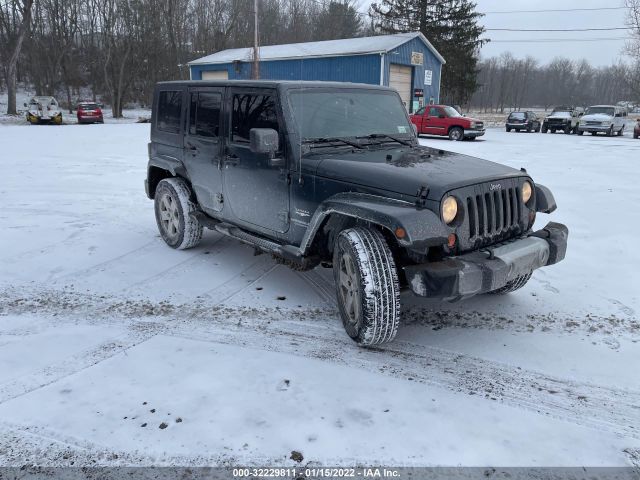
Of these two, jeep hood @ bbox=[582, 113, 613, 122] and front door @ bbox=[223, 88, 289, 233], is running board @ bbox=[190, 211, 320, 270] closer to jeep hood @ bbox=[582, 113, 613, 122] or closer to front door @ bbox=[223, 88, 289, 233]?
front door @ bbox=[223, 88, 289, 233]

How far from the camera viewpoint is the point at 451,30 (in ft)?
150

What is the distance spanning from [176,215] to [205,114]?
130cm

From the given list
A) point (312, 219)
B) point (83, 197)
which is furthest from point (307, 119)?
point (83, 197)

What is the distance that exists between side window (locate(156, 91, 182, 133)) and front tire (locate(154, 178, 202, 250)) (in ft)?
2.05

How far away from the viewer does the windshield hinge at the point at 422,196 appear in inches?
131

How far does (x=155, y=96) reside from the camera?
6105 millimetres

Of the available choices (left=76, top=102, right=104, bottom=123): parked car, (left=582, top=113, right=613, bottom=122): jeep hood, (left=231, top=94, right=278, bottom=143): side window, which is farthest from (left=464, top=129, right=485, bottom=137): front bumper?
(left=76, top=102, right=104, bottom=123): parked car

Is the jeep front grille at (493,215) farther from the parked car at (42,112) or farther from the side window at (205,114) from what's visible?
the parked car at (42,112)

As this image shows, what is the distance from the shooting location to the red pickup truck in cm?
2169

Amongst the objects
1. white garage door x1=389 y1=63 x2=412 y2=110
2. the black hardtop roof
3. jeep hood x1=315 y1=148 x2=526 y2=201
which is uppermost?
white garage door x1=389 y1=63 x2=412 y2=110

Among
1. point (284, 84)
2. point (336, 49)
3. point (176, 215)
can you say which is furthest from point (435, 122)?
point (284, 84)

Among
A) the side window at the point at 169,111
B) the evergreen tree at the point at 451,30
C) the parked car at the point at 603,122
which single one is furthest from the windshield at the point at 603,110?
the side window at the point at 169,111

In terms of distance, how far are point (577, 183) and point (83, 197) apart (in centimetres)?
961

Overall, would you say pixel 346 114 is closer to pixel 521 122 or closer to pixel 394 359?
pixel 394 359
